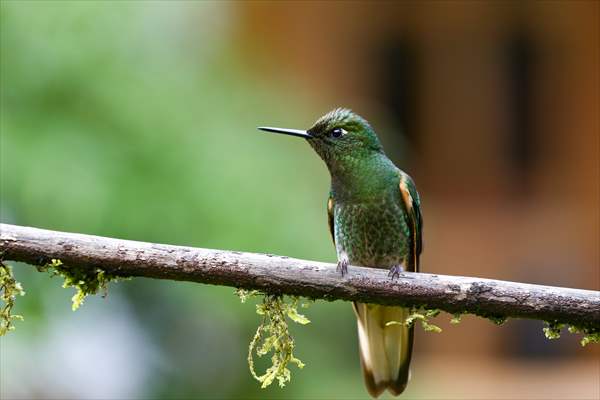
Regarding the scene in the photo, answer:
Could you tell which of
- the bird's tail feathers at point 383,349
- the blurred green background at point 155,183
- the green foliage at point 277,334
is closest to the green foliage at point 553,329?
the green foliage at point 277,334

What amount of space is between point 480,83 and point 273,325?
20.1 ft

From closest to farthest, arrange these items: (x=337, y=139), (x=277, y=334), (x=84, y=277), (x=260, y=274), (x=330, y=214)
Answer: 1. (x=260, y=274)
2. (x=84, y=277)
3. (x=277, y=334)
4. (x=337, y=139)
5. (x=330, y=214)

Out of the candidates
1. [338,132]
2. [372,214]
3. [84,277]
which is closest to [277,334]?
[84,277]

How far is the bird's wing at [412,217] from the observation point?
14.7 ft

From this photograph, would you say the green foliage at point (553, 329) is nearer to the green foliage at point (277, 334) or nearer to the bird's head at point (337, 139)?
the green foliage at point (277, 334)

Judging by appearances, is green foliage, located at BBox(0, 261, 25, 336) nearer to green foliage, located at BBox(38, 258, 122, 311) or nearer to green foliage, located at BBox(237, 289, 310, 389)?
green foliage, located at BBox(38, 258, 122, 311)

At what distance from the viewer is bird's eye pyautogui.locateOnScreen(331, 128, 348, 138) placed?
441 cm

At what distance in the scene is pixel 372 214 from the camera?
174 inches

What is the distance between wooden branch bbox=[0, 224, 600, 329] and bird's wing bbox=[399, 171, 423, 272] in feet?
4.48

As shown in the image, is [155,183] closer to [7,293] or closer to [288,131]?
[288,131]

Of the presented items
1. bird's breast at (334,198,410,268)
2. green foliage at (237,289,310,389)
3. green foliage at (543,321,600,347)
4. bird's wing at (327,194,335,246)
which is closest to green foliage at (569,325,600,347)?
green foliage at (543,321,600,347)

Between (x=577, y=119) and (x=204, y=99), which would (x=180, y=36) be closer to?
(x=204, y=99)

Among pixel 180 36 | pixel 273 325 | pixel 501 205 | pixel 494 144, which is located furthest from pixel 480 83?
pixel 273 325

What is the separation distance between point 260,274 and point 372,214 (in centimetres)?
144
